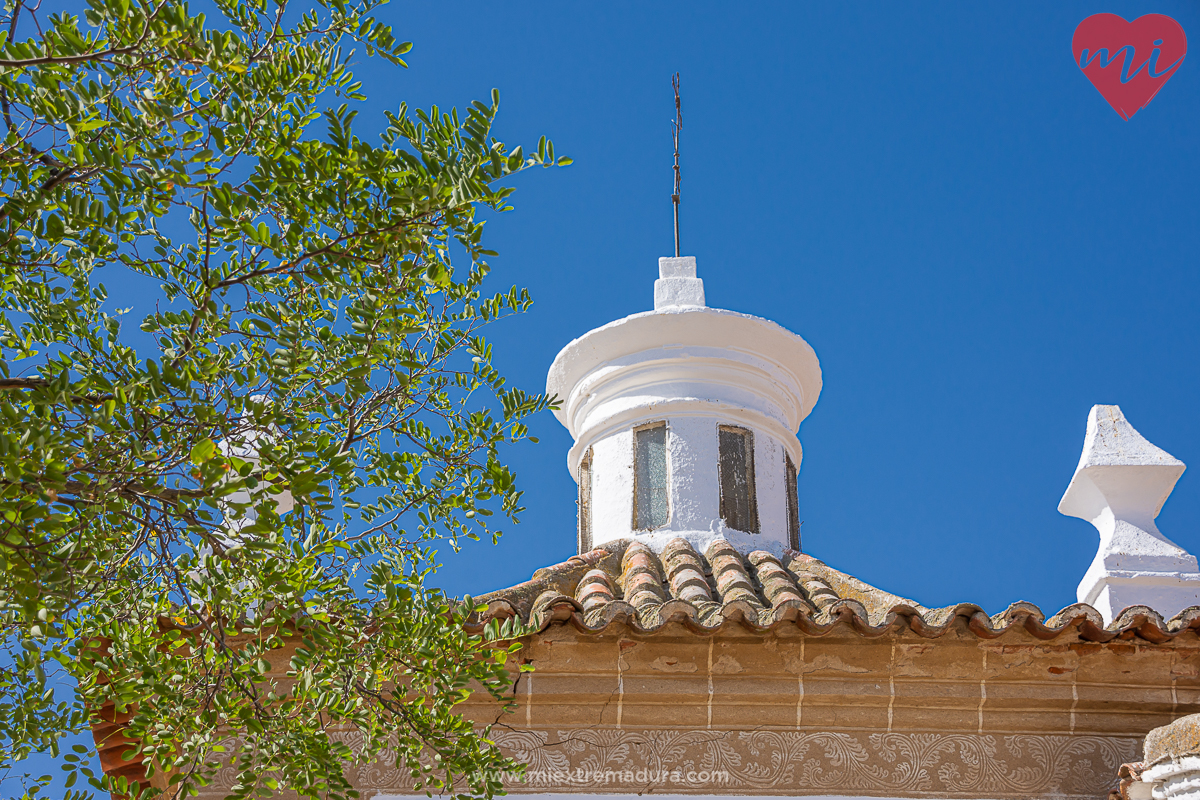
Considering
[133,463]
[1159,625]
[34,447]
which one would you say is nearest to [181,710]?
[133,463]

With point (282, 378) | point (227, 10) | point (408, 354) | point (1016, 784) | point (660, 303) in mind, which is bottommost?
point (1016, 784)

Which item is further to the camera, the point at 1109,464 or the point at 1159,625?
the point at 1109,464

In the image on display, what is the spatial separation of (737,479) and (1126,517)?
2.47 meters

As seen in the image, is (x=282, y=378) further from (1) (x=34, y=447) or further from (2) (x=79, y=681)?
(2) (x=79, y=681)

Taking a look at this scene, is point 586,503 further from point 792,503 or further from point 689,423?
point 792,503

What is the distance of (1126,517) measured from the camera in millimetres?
6312

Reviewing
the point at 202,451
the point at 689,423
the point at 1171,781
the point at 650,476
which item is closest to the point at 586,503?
the point at 650,476

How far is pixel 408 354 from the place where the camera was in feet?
12.8

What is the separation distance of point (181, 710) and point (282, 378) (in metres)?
1.15

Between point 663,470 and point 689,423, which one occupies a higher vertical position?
point 689,423

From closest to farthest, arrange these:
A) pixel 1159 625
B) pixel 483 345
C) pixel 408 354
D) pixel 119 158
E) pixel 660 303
Answer: pixel 119 158, pixel 408 354, pixel 483 345, pixel 1159 625, pixel 660 303

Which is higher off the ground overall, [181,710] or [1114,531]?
[1114,531]

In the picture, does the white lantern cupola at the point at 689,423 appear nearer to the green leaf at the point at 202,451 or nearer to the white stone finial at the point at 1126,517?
the white stone finial at the point at 1126,517

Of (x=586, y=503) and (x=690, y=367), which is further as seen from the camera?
(x=586, y=503)
